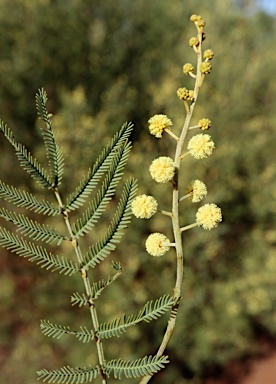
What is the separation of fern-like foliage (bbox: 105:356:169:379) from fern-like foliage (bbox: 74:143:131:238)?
20 centimetres

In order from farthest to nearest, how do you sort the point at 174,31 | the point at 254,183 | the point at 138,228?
1. the point at 174,31
2. the point at 254,183
3. the point at 138,228

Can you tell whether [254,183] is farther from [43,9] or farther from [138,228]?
[43,9]

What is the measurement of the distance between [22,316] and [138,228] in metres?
2.18

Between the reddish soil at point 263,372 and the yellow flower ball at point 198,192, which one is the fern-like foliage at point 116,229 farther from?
the reddish soil at point 263,372

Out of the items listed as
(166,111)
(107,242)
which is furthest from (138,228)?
(107,242)

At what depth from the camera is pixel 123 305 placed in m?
Result: 6.18

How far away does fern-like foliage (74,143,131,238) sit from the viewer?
2.21ft

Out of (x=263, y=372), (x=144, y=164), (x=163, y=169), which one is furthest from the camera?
(x=263, y=372)

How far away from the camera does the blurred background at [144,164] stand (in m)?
6.39

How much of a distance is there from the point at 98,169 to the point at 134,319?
9.0 inches

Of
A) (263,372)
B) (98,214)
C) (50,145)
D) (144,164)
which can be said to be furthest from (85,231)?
(263,372)

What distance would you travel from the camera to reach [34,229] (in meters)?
0.70

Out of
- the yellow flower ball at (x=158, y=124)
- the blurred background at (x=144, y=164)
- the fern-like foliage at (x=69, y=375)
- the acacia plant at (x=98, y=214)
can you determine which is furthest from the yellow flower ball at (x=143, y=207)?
the blurred background at (x=144, y=164)

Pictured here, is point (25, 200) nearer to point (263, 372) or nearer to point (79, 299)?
point (79, 299)
